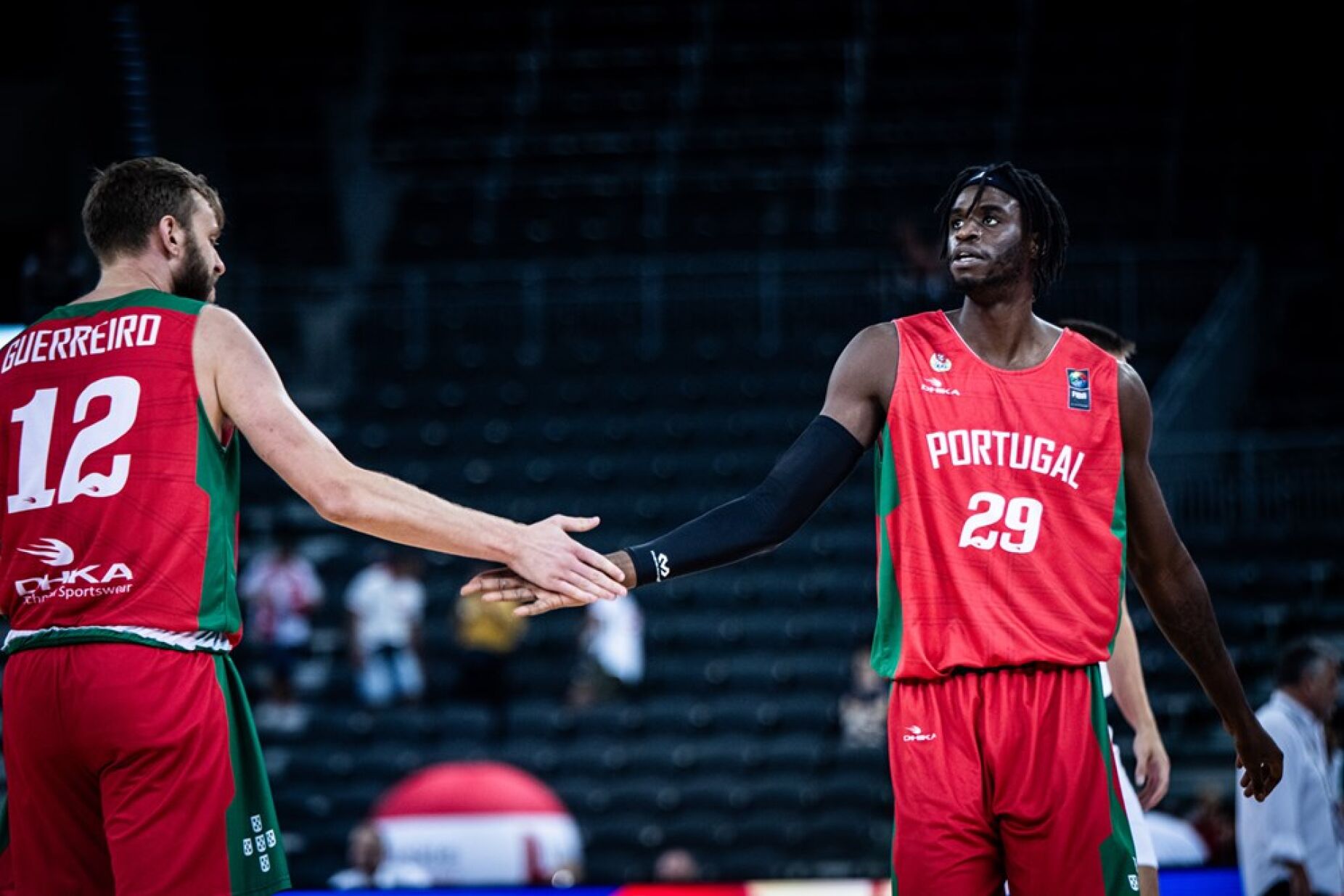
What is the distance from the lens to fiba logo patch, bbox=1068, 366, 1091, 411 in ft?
14.7

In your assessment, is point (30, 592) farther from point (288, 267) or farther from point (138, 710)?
point (288, 267)

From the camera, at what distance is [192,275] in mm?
4523

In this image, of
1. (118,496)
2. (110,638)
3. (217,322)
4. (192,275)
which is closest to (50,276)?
(192,275)

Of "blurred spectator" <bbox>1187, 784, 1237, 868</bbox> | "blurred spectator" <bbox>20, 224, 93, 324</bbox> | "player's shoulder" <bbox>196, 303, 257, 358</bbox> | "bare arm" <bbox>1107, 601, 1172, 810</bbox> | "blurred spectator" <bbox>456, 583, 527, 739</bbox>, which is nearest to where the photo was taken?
"player's shoulder" <bbox>196, 303, 257, 358</bbox>

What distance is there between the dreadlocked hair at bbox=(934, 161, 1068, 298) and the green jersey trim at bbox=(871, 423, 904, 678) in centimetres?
57

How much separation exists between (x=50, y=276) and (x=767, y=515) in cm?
562

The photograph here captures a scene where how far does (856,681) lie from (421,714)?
383 cm

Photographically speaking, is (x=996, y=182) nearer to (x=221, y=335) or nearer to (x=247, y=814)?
(x=221, y=335)

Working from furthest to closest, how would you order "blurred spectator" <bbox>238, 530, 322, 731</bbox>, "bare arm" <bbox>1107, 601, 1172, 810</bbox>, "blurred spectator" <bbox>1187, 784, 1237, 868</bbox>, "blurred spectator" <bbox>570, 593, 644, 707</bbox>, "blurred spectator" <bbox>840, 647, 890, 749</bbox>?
"blurred spectator" <bbox>238, 530, 322, 731</bbox> < "blurred spectator" <bbox>570, 593, 644, 707</bbox> < "blurred spectator" <bbox>840, 647, 890, 749</bbox> < "blurred spectator" <bbox>1187, 784, 1237, 868</bbox> < "bare arm" <bbox>1107, 601, 1172, 810</bbox>

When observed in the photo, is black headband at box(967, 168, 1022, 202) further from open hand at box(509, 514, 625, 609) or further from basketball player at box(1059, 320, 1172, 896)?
open hand at box(509, 514, 625, 609)

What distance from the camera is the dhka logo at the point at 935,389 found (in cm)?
447

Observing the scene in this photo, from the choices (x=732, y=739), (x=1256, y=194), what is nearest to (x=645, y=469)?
(x=732, y=739)

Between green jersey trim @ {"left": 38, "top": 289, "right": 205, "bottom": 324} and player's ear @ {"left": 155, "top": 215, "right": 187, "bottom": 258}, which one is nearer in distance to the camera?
green jersey trim @ {"left": 38, "top": 289, "right": 205, "bottom": 324}

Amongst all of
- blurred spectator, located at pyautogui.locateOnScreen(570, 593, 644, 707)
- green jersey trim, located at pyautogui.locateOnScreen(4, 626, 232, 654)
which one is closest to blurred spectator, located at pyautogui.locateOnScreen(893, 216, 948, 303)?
blurred spectator, located at pyautogui.locateOnScreen(570, 593, 644, 707)
